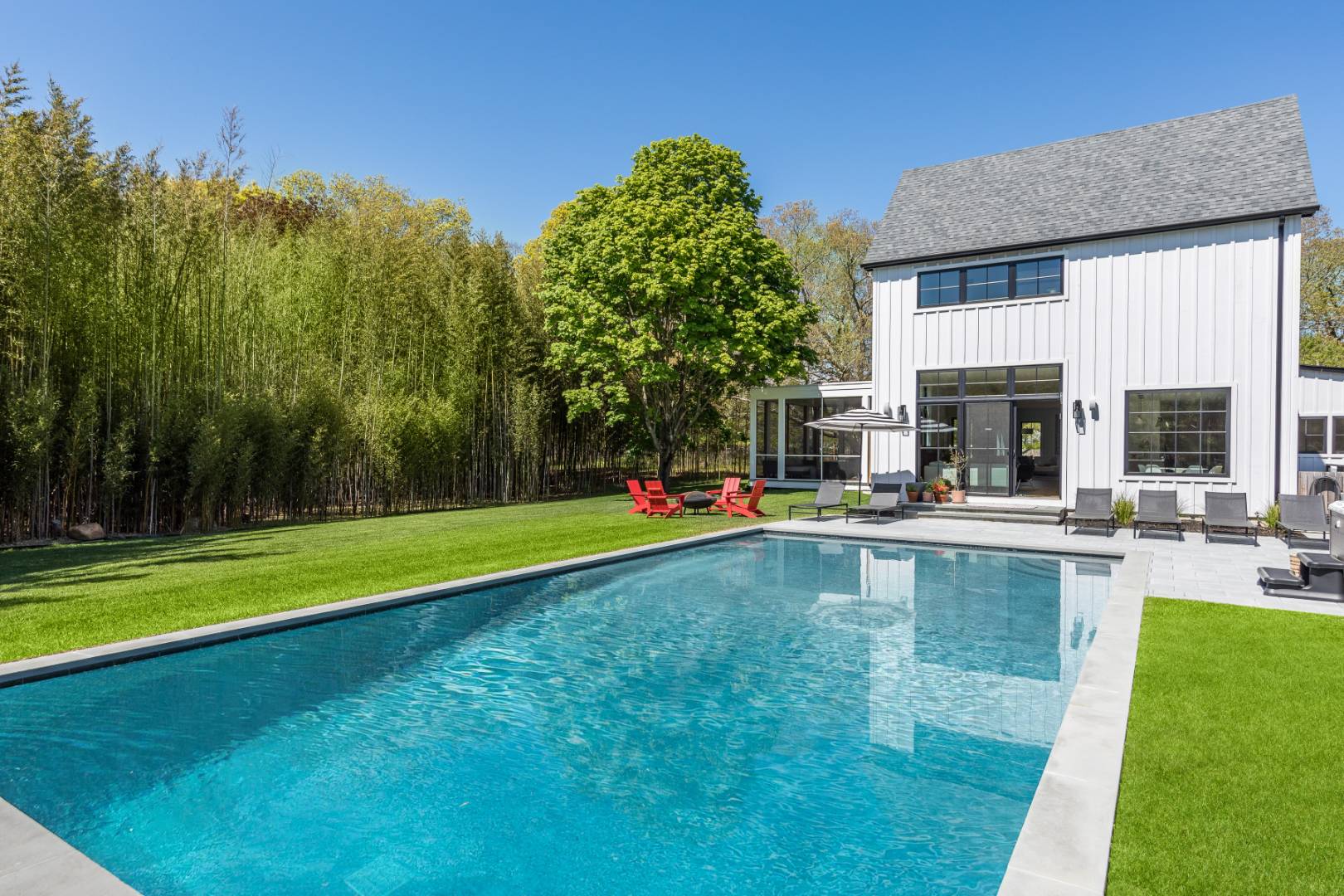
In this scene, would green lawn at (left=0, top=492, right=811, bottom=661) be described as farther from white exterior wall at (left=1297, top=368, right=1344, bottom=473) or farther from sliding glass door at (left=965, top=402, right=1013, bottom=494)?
white exterior wall at (left=1297, top=368, right=1344, bottom=473)

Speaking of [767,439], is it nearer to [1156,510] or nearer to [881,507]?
[881,507]

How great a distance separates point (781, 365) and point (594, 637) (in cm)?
1375

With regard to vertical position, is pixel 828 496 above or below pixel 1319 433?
below

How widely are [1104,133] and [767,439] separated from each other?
35.8ft

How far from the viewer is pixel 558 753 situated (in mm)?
4004

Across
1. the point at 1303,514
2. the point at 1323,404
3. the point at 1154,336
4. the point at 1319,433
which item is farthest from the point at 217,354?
the point at 1319,433

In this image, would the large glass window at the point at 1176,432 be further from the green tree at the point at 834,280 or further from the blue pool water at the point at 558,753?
the green tree at the point at 834,280

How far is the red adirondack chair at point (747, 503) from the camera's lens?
552 inches

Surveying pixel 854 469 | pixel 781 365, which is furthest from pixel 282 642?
pixel 854 469

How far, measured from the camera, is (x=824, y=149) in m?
19.0

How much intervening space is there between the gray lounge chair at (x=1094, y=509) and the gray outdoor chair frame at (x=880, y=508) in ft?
9.50

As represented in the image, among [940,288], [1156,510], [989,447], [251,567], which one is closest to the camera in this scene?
[251,567]

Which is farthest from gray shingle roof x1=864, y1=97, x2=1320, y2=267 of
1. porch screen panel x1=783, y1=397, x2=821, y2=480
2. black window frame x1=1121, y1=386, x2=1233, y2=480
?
porch screen panel x1=783, y1=397, x2=821, y2=480

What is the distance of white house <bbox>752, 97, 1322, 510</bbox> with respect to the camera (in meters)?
12.1
